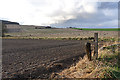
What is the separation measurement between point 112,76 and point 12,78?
4311mm

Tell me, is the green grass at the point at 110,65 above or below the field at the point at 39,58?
above

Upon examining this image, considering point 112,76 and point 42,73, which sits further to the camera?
point 42,73

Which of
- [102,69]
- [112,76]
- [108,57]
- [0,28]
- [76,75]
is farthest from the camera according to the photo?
[0,28]

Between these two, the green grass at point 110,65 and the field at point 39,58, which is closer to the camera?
the green grass at point 110,65

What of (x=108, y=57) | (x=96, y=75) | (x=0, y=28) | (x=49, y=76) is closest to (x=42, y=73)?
(x=49, y=76)

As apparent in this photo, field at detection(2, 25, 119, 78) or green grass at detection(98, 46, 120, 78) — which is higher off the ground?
green grass at detection(98, 46, 120, 78)

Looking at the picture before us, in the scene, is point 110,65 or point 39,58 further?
point 39,58

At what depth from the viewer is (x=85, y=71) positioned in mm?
5199

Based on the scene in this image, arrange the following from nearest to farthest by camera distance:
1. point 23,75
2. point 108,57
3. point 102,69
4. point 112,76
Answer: point 112,76, point 102,69, point 23,75, point 108,57

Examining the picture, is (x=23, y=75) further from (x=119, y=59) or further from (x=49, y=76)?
(x=119, y=59)

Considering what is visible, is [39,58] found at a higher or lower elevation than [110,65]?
lower

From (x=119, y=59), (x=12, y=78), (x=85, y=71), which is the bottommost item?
(x=12, y=78)

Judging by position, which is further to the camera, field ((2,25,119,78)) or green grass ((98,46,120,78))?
field ((2,25,119,78))

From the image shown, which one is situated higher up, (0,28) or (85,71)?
(0,28)
